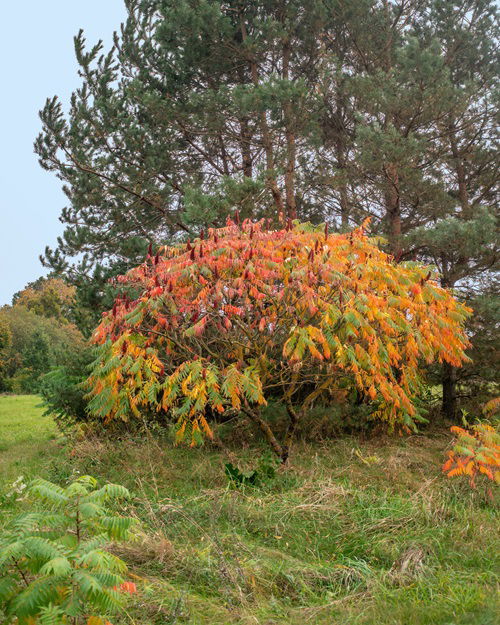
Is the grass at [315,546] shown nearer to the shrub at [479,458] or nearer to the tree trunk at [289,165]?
the shrub at [479,458]

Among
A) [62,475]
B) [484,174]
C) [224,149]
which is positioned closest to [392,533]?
[62,475]

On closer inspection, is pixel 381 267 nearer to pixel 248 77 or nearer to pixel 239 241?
pixel 239 241

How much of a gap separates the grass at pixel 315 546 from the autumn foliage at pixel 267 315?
805mm

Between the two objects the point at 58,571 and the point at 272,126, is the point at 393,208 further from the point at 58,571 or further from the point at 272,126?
the point at 58,571

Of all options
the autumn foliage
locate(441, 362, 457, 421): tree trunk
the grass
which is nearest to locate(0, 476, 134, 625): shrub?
the grass

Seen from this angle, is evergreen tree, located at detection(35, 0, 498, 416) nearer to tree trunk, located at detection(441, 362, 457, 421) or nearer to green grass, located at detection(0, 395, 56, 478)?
tree trunk, located at detection(441, 362, 457, 421)

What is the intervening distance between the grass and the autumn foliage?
805 millimetres

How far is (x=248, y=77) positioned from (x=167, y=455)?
9.41 metres

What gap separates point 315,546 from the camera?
420 cm

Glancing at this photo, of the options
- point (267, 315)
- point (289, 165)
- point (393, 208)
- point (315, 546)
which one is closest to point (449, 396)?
point (393, 208)

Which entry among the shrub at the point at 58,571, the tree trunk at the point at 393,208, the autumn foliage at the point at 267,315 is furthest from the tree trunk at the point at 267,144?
the shrub at the point at 58,571

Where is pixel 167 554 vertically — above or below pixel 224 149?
below

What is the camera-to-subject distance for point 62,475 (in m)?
6.68

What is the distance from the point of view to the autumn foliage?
573 cm
